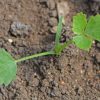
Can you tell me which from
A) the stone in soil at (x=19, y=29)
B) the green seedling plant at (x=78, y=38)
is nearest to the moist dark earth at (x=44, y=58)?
the stone in soil at (x=19, y=29)

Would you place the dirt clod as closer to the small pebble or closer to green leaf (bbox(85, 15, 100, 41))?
the small pebble

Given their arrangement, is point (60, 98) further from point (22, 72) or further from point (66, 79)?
point (22, 72)

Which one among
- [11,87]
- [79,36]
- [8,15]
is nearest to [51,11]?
[8,15]

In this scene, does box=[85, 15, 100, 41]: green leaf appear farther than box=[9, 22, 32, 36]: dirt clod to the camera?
No

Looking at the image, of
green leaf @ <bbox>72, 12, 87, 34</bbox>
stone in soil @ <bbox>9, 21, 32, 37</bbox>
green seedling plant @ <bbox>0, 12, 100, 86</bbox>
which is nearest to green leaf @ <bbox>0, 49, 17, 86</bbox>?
green seedling plant @ <bbox>0, 12, 100, 86</bbox>

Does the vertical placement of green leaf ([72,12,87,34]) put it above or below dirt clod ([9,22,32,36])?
above
